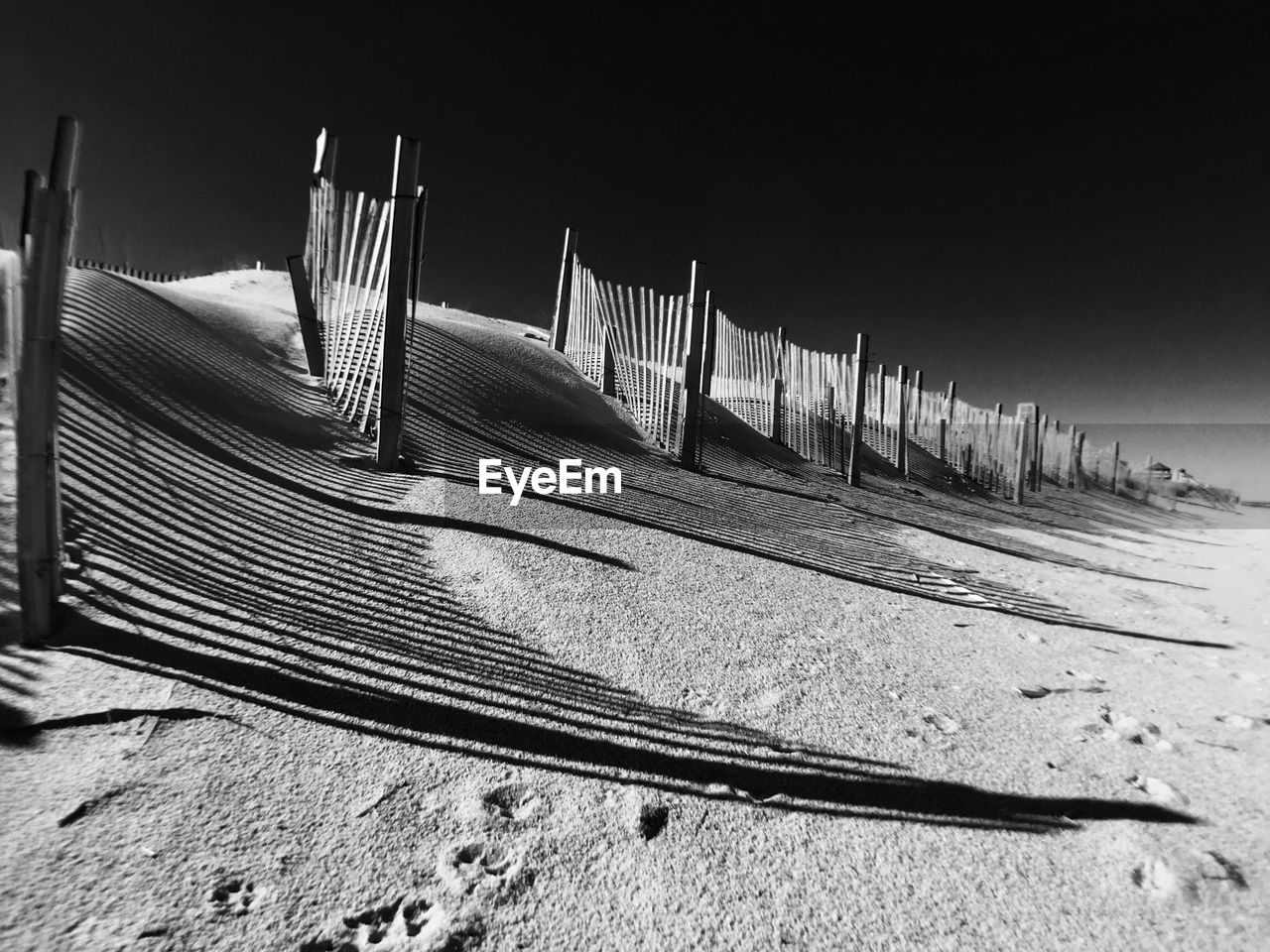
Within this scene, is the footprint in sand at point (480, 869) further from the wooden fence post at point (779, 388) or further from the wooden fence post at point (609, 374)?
the wooden fence post at point (779, 388)

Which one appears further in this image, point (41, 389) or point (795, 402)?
point (795, 402)

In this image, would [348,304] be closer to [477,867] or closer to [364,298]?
[364,298]

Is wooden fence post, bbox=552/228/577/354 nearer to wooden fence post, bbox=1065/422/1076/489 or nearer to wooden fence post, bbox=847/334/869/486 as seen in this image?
wooden fence post, bbox=847/334/869/486

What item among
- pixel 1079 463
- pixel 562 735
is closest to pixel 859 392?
pixel 562 735

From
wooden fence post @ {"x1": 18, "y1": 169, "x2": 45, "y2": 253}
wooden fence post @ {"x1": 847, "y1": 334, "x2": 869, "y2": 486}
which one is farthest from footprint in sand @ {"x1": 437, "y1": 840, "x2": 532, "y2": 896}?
wooden fence post @ {"x1": 847, "y1": 334, "x2": 869, "y2": 486}

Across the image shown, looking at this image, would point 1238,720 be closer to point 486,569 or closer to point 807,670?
point 807,670

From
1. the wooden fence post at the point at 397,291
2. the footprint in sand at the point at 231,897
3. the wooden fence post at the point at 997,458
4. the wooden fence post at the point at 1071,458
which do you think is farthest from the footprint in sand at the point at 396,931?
the wooden fence post at the point at 1071,458
